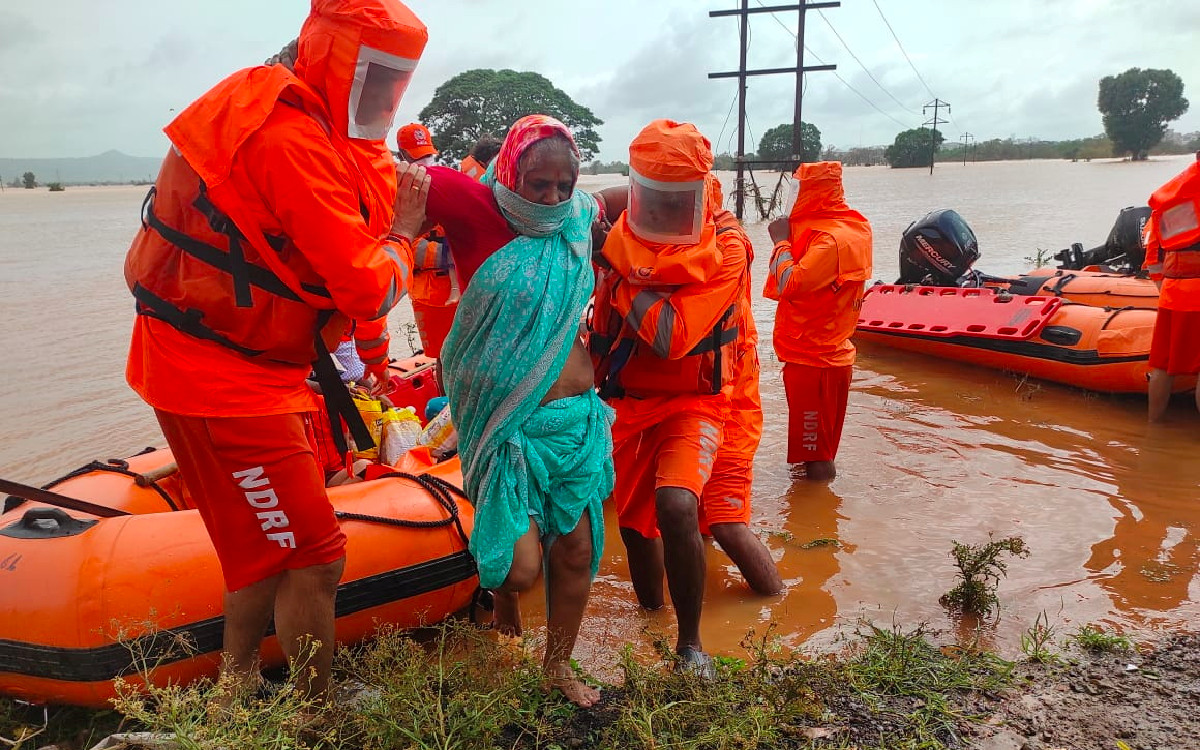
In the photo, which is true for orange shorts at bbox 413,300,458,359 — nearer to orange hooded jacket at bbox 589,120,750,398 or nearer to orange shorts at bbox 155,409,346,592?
orange hooded jacket at bbox 589,120,750,398

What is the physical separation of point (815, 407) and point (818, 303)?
2.23 feet

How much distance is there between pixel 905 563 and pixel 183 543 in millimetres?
3341

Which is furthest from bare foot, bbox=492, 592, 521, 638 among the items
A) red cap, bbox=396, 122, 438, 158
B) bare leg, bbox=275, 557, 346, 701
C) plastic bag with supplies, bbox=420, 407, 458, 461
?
red cap, bbox=396, 122, 438, 158

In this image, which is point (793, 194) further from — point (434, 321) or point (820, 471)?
point (434, 321)

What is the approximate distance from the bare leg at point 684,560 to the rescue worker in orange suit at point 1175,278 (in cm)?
457

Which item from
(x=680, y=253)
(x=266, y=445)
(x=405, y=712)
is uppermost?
(x=680, y=253)

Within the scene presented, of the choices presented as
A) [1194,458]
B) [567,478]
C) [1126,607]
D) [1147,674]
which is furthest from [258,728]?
[1194,458]

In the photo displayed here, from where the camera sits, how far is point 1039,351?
7133 mm

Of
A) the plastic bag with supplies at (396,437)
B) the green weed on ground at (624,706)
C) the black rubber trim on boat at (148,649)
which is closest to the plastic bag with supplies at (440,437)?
the plastic bag with supplies at (396,437)

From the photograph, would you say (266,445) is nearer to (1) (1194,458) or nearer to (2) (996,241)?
(1) (1194,458)

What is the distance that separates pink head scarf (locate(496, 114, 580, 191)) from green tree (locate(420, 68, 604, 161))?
37.7 metres

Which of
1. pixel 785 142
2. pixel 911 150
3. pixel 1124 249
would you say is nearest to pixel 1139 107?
pixel 911 150

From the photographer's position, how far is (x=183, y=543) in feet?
9.87

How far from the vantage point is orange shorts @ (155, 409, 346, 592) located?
2.23 meters
